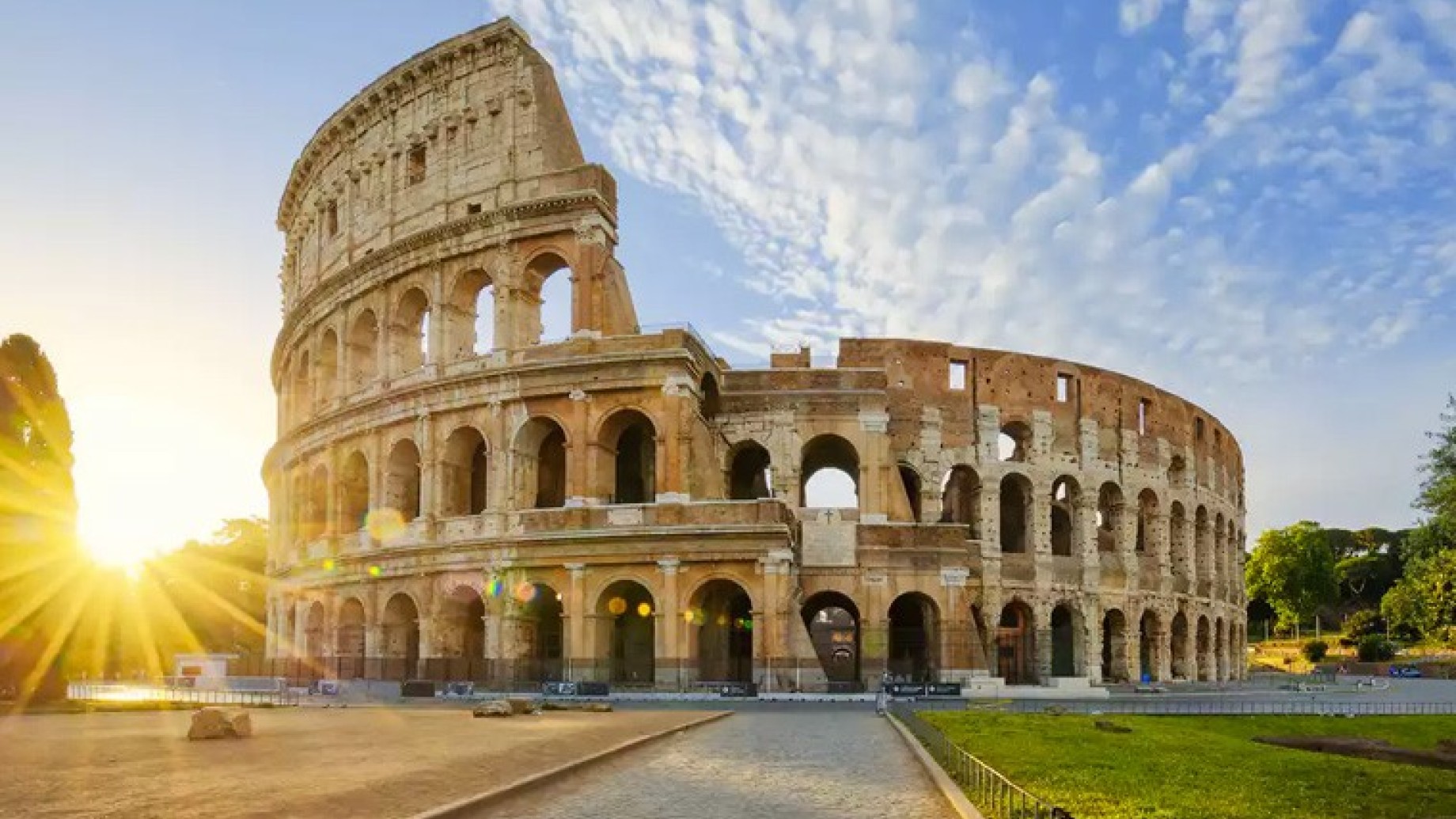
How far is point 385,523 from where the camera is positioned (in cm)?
3950

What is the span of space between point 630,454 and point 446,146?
12.1m

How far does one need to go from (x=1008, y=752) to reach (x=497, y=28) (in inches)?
1208

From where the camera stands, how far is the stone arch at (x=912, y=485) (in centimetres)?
4364

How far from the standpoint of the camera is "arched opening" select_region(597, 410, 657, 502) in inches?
1436

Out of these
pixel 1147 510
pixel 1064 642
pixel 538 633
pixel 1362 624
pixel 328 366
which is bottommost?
pixel 1362 624

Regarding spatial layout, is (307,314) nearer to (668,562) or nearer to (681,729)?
(668,562)

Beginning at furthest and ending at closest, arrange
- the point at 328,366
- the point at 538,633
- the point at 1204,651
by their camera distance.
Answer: the point at 1204,651, the point at 328,366, the point at 538,633

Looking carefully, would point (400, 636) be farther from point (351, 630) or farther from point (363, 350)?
point (363, 350)

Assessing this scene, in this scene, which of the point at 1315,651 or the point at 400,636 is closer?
the point at 400,636

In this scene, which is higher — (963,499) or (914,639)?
(963,499)

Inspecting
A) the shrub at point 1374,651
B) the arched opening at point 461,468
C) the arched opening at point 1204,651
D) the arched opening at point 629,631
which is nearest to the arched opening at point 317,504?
the arched opening at point 461,468

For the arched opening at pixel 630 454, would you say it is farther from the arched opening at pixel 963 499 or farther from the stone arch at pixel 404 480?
the arched opening at pixel 963 499

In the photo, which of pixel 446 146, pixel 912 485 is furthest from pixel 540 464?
pixel 912 485

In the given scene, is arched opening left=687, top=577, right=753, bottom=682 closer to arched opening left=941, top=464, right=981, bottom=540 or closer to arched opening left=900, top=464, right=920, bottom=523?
arched opening left=900, top=464, right=920, bottom=523
